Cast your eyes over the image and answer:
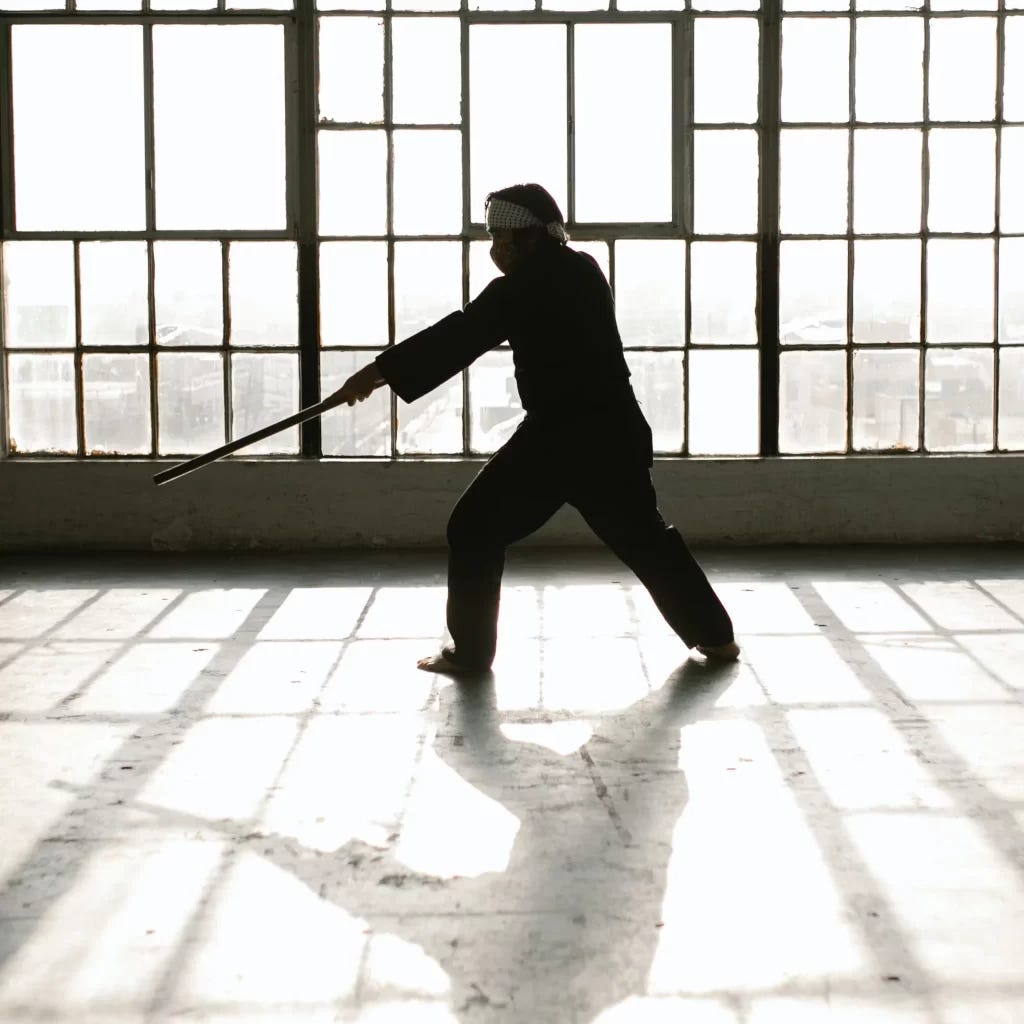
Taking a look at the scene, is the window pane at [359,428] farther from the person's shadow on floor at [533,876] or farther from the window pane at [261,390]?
the person's shadow on floor at [533,876]

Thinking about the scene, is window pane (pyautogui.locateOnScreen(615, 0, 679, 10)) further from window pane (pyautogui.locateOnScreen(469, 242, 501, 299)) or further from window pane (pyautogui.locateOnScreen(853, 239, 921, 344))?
window pane (pyautogui.locateOnScreen(853, 239, 921, 344))

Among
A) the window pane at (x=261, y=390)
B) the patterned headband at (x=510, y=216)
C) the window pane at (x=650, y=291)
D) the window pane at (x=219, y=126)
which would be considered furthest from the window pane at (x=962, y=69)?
the patterned headband at (x=510, y=216)

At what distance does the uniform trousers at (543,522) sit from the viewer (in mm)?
3332

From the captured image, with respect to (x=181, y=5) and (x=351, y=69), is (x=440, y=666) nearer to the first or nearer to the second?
(x=351, y=69)

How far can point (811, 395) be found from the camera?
5.57 meters

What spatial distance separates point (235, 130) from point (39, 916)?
418cm

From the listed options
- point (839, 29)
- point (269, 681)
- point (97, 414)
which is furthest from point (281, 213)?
point (269, 681)

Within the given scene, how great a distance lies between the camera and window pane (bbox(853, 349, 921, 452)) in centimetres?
558

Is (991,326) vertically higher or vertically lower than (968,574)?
higher

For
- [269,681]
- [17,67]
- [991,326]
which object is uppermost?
[17,67]

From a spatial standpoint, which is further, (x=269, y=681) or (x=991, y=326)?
(x=991, y=326)

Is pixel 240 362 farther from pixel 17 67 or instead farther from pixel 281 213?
pixel 17 67

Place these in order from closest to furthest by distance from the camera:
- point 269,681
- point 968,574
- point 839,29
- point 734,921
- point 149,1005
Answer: point 149,1005, point 734,921, point 269,681, point 968,574, point 839,29

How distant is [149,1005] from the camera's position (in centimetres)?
166
